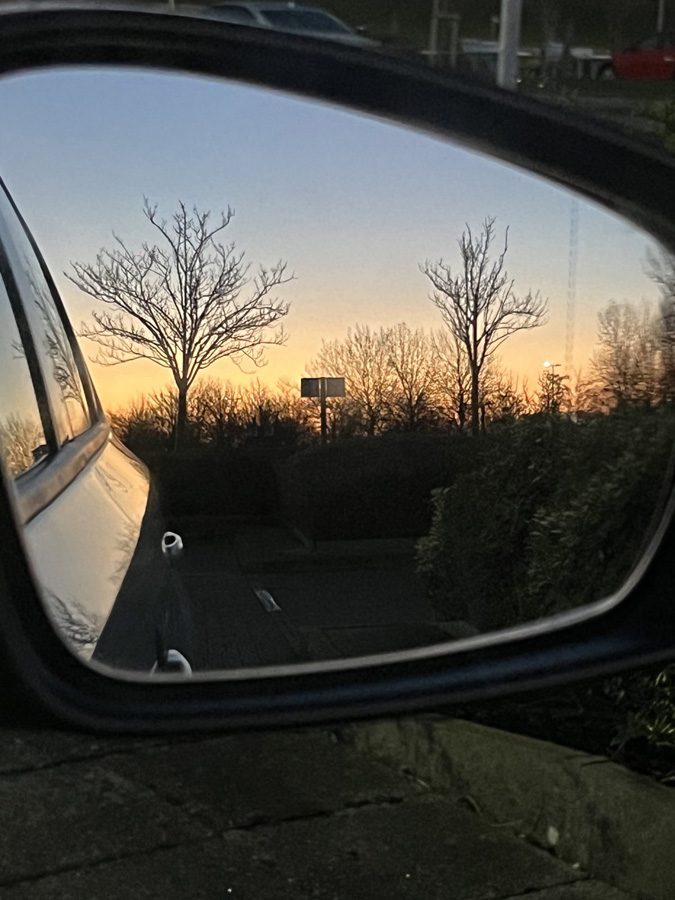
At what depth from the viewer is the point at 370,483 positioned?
4.07 feet

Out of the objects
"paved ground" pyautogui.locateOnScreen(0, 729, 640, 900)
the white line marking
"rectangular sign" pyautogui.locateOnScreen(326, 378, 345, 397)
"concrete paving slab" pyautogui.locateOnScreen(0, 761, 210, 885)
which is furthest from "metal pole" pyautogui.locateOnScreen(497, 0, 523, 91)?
"concrete paving slab" pyautogui.locateOnScreen(0, 761, 210, 885)

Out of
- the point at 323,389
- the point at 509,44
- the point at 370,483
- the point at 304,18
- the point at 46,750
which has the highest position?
the point at 509,44

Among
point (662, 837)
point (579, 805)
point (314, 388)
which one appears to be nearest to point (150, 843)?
→ point (579, 805)

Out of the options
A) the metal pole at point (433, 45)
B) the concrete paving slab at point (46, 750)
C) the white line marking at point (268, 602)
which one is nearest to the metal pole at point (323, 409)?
the white line marking at point (268, 602)

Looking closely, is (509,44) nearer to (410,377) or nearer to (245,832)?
(245,832)

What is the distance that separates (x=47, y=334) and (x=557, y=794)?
2.54 metres

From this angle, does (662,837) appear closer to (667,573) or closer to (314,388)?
(667,573)

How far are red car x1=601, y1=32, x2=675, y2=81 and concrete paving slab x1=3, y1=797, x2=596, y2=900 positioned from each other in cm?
376

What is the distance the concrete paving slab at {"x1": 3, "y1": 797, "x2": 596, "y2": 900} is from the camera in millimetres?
3408

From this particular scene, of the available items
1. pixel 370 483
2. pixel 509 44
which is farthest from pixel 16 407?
pixel 509 44

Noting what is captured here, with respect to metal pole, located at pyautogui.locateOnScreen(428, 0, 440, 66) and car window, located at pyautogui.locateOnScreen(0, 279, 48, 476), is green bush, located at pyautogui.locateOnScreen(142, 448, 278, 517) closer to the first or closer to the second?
car window, located at pyautogui.locateOnScreen(0, 279, 48, 476)

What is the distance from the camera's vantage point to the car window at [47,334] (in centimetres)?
138

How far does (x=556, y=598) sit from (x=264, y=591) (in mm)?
553

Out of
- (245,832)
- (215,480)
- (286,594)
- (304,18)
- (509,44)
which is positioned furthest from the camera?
(509,44)
